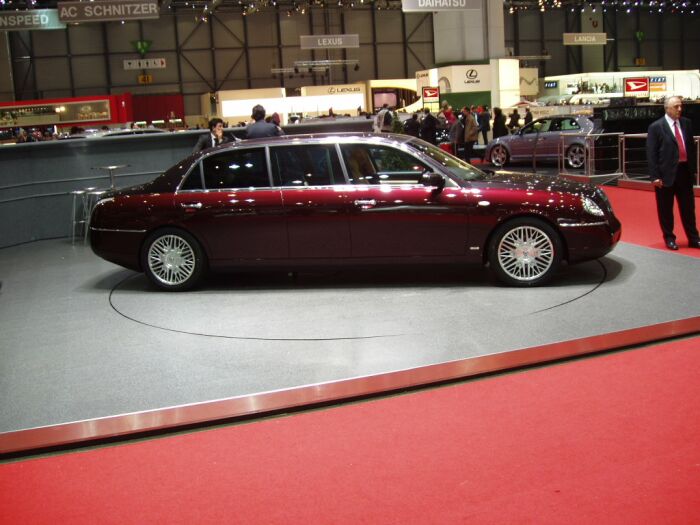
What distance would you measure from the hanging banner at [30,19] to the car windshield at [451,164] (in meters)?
17.0

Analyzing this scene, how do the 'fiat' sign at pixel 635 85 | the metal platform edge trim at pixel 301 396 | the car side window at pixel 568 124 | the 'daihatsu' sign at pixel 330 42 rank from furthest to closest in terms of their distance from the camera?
1. the 'daihatsu' sign at pixel 330 42
2. the 'fiat' sign at pixel 635 85
3. the car side window at pixel 568 124
4. the metal platform edge trim at pixel 301 396

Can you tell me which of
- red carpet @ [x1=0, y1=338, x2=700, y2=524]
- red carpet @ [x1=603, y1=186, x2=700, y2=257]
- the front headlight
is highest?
the front headlight

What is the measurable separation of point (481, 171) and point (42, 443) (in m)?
5.28

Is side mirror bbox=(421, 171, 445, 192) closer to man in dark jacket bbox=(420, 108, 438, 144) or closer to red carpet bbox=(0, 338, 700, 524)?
red carpet bbox=(0, 338, 700, 524)

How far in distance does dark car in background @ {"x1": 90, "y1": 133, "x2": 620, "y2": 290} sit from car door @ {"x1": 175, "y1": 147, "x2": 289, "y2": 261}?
10 mm

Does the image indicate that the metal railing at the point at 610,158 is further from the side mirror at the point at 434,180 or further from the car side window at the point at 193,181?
the car side window at the point at 193,181

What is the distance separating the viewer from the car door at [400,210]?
7250 mm

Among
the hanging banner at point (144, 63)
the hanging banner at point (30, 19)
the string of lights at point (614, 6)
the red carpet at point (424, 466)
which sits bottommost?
the red carpet at point (424, 466)

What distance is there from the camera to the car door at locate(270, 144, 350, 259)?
7418 millimetres

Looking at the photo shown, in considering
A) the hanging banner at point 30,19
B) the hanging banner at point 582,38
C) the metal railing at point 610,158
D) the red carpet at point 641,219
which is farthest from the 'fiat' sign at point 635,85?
the hanging banner at point 30,19

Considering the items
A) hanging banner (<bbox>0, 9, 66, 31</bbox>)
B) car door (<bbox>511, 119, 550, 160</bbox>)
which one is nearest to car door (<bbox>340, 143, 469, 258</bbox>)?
car door (<bbox>511, 119, 550, 160</bbox>)

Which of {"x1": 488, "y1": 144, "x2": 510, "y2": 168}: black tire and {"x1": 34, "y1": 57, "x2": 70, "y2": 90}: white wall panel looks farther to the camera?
{"x1": 34, "y1": 57, "x2": 70, "y2": 90}: white wall panel

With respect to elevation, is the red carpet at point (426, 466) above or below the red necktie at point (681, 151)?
below

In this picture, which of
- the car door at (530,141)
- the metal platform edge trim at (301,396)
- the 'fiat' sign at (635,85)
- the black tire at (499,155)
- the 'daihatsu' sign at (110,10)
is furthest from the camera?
the 'fiat' sign at (635,85)
